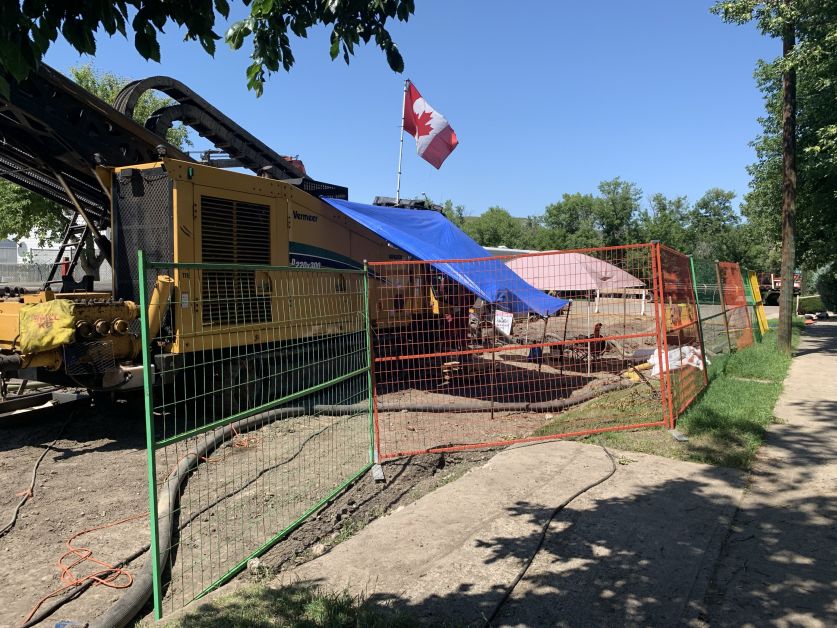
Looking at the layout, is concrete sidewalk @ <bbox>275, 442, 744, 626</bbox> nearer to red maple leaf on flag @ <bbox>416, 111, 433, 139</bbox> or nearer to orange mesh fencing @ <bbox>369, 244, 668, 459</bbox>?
orange mesh fencing @ <bbox>369, 244, 668, 459</bbox>

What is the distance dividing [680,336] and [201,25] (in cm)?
670

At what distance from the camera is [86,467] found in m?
6.01

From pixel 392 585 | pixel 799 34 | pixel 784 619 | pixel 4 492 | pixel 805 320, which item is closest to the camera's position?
pixel 784 619

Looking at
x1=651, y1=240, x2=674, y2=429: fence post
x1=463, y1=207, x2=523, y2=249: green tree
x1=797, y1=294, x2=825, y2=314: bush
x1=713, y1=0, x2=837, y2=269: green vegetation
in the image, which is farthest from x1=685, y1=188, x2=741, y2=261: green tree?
x1=651, y1=240, x2=674, y2=429: fence post

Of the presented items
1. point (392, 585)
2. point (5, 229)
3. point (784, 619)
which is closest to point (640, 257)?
point (784, 619)

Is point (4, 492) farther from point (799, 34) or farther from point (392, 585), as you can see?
point (799, 34)

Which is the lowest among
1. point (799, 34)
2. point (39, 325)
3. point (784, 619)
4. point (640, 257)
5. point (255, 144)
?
point (784, 619)

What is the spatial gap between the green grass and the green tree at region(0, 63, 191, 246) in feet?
55.9

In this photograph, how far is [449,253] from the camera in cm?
1055

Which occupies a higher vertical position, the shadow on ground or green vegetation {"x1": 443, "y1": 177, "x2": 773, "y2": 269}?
green vegetation {"x1": 443, "y1": 177, "x2": 773, "y2": 269}

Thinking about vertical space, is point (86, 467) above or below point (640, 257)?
below

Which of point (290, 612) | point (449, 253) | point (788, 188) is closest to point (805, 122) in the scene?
point (788, 188)

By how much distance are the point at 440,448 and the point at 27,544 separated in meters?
3.69

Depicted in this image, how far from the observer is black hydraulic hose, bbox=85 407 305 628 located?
3.14 metres
